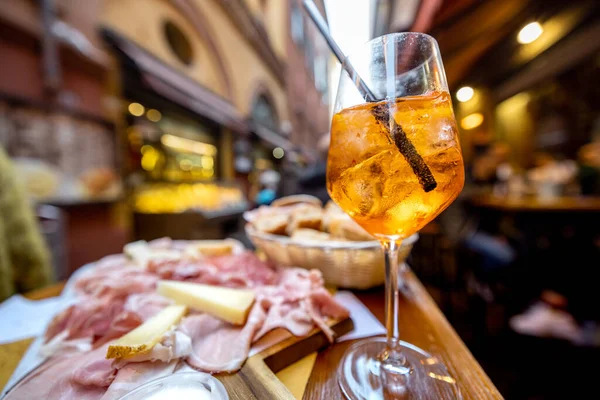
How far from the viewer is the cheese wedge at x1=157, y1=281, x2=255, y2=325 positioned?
51 centimetres

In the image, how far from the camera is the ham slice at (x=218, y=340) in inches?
16.2

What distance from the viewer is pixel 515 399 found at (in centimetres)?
120

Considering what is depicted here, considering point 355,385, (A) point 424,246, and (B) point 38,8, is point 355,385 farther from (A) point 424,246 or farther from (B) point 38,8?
(B) point 38,8

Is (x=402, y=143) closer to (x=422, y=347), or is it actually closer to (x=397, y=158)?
(x=397, y=158)

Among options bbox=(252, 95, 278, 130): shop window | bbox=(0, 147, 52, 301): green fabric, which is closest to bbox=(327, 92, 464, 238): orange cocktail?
bbox=(0, 147, 52, 301): green fabric

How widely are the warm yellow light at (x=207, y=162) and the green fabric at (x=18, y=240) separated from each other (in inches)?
177

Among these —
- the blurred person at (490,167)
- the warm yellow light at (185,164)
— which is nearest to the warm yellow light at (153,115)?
the warm yellow light at (185,164)

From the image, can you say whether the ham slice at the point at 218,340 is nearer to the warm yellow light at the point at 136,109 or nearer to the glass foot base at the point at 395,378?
the glass foot base at the point at 395,378

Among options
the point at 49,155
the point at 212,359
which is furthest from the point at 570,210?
the point at 49,155

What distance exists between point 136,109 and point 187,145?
123cm

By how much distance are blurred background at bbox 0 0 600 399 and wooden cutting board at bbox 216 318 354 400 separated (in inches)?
33.0

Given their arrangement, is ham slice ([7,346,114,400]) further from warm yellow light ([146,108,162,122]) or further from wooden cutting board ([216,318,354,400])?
warm yellow light ([146,108,162,122])

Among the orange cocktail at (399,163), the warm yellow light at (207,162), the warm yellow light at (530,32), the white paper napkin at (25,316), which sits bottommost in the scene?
the white paper napkin at (25,316)

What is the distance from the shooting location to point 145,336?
42 cm
